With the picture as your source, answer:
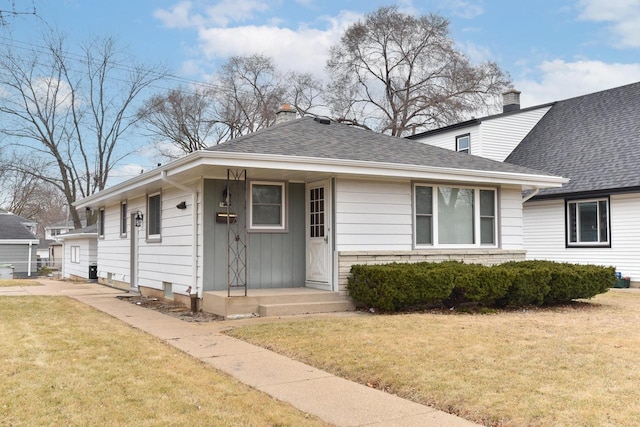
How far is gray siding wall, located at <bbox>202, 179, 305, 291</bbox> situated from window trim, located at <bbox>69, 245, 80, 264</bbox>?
1443cm

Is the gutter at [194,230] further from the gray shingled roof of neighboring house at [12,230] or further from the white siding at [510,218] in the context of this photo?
the gray shingled roof of neighboring house at [12,230]

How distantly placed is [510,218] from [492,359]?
7021 mm

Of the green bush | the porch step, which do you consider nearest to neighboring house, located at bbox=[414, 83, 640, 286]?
the green bush

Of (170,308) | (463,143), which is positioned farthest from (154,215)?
(463,143)

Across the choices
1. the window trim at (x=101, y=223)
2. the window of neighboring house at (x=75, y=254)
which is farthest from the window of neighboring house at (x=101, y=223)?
the window of neighboring house at (x=75, y=254)

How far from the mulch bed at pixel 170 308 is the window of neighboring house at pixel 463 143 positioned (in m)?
12.9

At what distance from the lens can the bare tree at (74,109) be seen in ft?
106

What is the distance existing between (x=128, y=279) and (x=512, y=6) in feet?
45.4

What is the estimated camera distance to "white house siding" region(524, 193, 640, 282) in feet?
50.6

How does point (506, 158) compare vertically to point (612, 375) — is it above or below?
above

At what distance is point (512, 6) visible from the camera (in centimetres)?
1739

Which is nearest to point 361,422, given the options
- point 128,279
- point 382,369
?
point 382,369

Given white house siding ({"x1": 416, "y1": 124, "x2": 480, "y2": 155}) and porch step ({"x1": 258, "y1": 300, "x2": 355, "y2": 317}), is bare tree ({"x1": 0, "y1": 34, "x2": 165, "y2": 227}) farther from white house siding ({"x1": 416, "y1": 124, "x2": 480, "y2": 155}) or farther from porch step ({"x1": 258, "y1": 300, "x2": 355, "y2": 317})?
porch step ({"x1": 258, "y1": 300, "x2": 355, "y2": 317})

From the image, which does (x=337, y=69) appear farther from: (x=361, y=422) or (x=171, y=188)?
(x=361, y=422)
